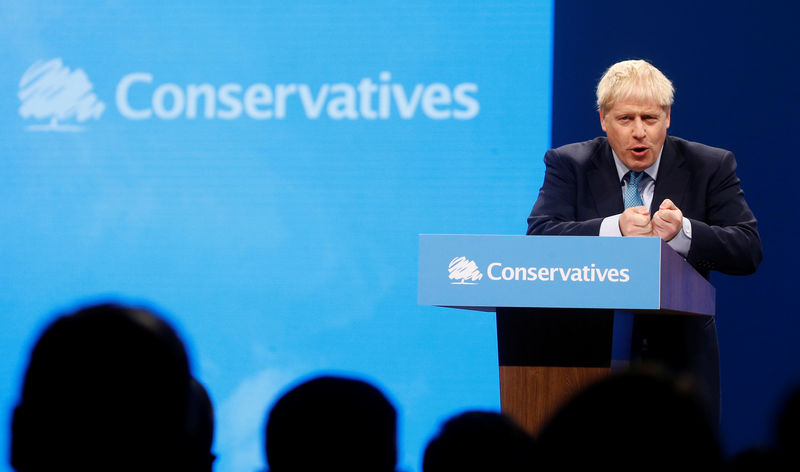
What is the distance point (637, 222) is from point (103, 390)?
179 centimetres

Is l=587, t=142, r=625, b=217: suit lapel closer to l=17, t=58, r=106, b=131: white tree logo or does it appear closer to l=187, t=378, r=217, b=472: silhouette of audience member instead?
l=187, t=378, r=217, b=472: silhouette of audience member

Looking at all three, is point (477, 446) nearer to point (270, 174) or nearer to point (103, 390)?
point (103, 390)

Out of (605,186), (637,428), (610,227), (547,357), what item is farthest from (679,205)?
(637,428)

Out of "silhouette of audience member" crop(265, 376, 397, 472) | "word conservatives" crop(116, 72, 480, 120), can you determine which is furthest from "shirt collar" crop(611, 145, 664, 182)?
"silhouette of audience member" crop(265, 376, 397, 472)

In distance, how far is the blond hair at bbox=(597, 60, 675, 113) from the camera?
3.01 m

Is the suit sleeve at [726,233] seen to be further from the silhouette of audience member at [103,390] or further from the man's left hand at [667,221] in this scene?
the silhouette of audience member at [103,390]

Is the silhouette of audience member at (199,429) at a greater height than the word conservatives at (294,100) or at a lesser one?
lesser

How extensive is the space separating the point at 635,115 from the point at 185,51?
2.37 metres

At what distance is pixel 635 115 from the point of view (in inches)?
118

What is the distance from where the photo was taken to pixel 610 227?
2.63m

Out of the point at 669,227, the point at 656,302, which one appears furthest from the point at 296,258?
the point at 656,302

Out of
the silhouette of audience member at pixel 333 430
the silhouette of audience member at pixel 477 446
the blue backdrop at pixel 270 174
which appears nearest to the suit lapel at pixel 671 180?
the blue backdrop at pixel 270 174

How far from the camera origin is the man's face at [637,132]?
2979 mm

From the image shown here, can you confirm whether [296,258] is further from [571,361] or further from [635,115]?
[571,361]
